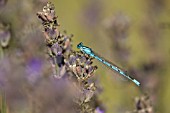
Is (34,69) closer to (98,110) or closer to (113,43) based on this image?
(98,110)

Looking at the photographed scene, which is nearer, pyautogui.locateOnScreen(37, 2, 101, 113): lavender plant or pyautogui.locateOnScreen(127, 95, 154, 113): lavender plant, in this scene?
pyautogui.locateOnScreen(37, 2, 101, 113): lavender plant

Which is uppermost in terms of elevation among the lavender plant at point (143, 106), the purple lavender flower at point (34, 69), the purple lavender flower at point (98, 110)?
the purple lavender flower at point (34, 69)

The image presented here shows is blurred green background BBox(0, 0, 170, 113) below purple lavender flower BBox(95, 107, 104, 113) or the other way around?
the other way around

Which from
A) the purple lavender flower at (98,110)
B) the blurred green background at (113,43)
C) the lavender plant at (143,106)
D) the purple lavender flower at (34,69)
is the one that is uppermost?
the blurred green background at (113,43)

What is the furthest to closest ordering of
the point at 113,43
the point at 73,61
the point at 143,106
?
1. the point at 113,43
2. the point at 143,106
3. the point at 73,61

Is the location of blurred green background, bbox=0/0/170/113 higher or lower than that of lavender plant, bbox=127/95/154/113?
higher

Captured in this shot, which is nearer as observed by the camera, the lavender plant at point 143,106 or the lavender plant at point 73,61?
the lavender plant at point 73,61

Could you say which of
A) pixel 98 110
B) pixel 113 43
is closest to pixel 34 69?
pixel 98 110

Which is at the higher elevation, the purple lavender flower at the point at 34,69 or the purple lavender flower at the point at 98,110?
the purple lavender flower at the point at 34,69

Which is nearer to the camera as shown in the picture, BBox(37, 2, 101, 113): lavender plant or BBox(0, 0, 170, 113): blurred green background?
BBox(37, 2, 101, 113): lavender plant

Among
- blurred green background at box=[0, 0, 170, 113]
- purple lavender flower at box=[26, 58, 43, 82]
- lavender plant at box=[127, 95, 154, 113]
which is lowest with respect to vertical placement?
lavender plant at box=[127, 95, 154, 113]

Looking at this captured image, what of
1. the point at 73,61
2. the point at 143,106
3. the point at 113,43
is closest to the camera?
the point at 73,61

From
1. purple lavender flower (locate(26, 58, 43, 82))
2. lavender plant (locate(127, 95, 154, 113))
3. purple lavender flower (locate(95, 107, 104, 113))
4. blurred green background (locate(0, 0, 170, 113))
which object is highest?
blurred green background (locate(0, 0, 170, 113))
